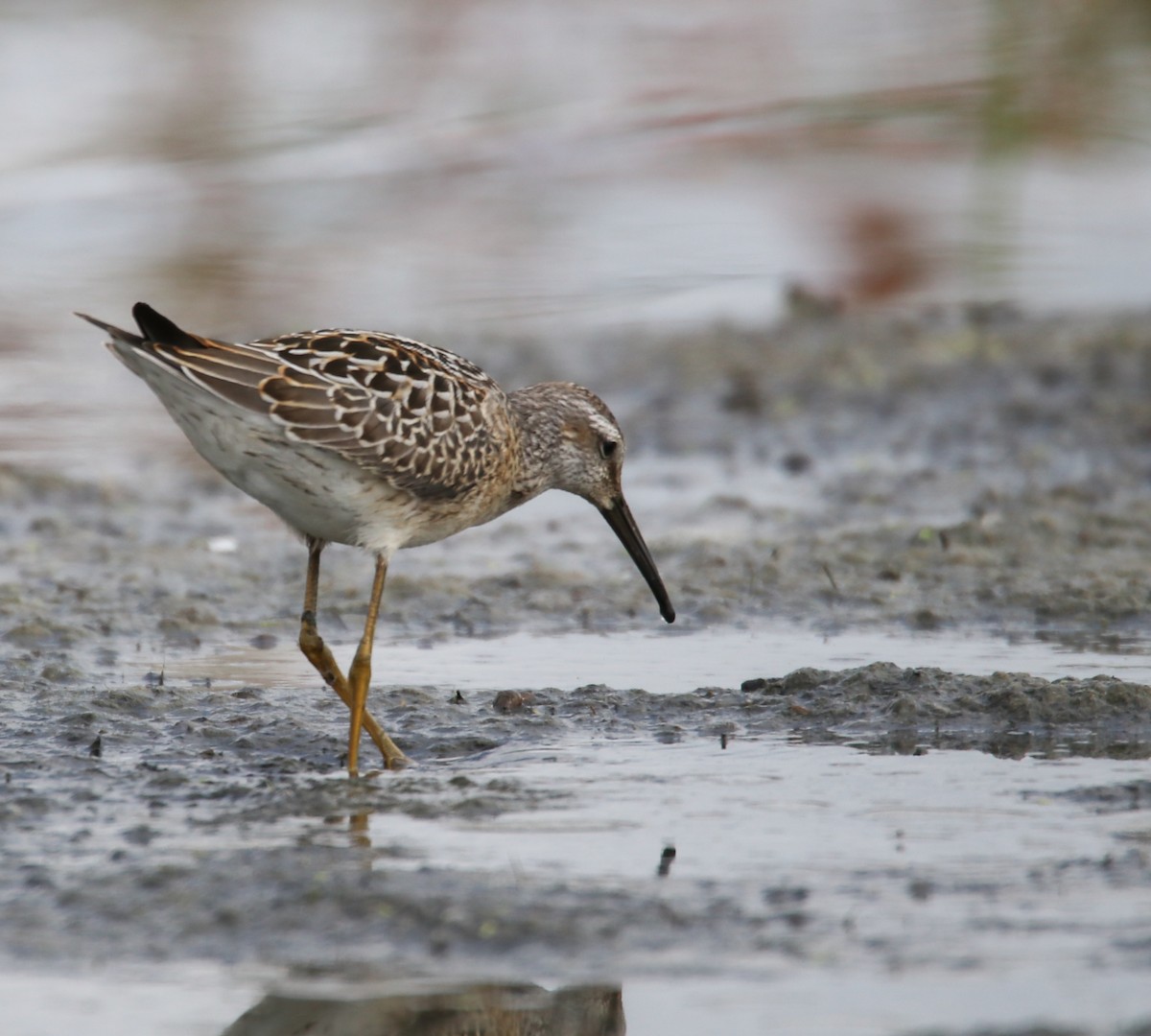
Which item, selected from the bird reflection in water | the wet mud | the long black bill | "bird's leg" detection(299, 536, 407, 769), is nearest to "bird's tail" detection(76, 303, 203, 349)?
"bird's leg" detection(299, 536, 407, 769)

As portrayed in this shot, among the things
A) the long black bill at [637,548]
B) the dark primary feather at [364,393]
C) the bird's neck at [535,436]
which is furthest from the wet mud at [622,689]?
the dark primary feather at [364,393]

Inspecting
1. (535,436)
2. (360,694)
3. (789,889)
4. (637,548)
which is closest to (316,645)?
(360,694)

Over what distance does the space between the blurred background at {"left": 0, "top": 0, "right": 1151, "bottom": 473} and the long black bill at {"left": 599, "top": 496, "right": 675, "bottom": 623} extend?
3871mm

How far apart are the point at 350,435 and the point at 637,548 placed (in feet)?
6.02

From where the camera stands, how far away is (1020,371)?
1127 cm

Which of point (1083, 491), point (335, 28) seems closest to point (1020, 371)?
point (1083, 491)

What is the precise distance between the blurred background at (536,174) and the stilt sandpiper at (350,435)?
4.15 m

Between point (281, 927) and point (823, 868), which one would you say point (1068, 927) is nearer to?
point (823, 868)

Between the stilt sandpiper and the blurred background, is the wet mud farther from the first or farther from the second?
the blurred background

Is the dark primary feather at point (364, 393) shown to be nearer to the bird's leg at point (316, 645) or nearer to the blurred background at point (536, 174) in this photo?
the bird's leg at point (316, 645)

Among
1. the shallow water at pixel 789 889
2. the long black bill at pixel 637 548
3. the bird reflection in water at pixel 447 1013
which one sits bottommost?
the bird reflection in water at pixel 447 1013

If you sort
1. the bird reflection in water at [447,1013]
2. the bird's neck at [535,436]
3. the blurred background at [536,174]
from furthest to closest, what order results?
1. the blurred background at [536,174]
2. the bird's neck at [535,436]
3. the bird reflection in water at [447,1013]

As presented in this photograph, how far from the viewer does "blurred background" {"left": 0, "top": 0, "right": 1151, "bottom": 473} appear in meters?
13.1

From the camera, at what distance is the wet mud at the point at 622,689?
4.45m
